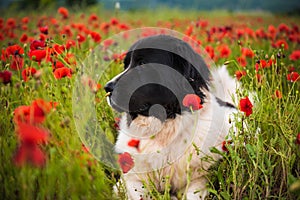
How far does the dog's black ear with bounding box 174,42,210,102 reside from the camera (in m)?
2.38

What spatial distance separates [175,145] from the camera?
246 centimetres

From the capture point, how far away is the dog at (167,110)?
2369 mm

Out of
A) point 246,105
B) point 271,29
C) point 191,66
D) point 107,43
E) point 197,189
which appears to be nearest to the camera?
point 246,105

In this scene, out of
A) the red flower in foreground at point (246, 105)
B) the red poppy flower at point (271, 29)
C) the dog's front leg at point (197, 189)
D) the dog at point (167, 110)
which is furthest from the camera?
the red poppy flower at point (271, 29)

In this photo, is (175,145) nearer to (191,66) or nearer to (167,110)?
(167,110)

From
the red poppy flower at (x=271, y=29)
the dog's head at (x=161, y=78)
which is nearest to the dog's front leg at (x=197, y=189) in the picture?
the dog's head at (x=161, y=78)

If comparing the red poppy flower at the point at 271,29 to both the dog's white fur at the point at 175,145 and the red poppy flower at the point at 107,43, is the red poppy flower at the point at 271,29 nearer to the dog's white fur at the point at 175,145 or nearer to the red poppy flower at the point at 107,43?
the red poppy flower at the point at 107,43

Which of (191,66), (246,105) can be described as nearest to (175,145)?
(191,66)

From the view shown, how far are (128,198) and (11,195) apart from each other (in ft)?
2.42

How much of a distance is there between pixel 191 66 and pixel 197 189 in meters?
0.82

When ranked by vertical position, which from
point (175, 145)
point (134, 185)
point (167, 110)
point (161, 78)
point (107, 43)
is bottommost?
point (134, 185)

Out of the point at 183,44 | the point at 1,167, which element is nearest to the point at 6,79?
the point at 1,167

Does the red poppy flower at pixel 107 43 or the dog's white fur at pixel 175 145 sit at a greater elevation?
the red poppy flower at pixel 107 43

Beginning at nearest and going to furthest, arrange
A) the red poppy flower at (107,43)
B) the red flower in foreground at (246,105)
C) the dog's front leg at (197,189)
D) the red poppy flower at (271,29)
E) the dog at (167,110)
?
the red flower in foreground at (246,105), the dog's front leg at (197,189), the dog at (167,110), the red poppy flower at (107,43), the red poppy flower at (271,29)
